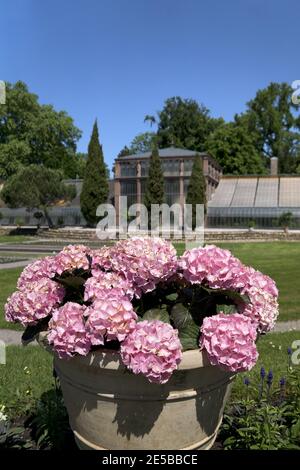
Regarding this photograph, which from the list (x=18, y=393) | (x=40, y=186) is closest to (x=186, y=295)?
(x=18, y=393)

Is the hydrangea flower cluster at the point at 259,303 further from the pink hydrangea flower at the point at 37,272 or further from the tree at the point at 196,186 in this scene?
the tree at the point at 196,186

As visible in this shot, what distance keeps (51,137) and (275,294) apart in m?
54.8

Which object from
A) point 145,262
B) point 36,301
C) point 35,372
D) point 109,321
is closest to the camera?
point 109,321

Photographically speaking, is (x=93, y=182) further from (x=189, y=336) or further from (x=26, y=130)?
(x=189, y=336)

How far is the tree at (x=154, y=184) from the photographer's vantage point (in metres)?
37.9

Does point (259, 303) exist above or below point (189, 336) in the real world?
above

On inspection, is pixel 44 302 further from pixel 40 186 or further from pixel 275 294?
pixel 40 186

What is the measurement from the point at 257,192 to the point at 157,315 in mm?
42230

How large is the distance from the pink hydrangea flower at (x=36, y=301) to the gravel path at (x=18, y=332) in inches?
173

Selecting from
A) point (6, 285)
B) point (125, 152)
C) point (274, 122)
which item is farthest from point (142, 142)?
point (6, 285)

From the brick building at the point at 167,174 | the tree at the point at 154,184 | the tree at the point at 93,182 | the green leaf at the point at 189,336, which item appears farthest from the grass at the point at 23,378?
the brick building at the point at 167,174

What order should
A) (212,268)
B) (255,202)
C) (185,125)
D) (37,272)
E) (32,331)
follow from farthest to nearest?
1. (185,125)
2. (255,202)
3. (37,272)
4. (32,331)
5. (212,268)

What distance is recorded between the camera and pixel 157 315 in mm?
2523

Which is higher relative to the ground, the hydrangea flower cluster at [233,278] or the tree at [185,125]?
the tree at [185,125]
